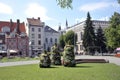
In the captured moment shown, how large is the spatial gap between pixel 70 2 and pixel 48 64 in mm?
18979

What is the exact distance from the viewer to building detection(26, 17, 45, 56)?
3711 inches

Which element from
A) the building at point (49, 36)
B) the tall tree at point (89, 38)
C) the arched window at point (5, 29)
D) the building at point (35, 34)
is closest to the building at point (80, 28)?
the building at point (49, 36)

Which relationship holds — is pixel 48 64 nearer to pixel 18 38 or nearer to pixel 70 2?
pixel 70 2


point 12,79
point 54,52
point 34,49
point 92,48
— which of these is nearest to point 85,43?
point 92,48

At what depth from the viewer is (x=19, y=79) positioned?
1877 cm

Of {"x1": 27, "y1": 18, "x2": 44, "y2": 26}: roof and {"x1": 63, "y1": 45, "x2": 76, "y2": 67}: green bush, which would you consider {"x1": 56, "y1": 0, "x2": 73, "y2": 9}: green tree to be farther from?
{"x1": 27, "y1": 18, "x2": 44, "y2": 26}: roof

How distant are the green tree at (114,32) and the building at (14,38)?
95.5ft

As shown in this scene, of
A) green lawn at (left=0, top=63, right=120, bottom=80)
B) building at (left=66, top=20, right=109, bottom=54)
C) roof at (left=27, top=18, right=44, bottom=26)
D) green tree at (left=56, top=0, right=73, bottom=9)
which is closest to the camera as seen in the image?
green tree at (left=56, top=0, right=73, bottom=9)

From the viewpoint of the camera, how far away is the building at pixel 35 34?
9425 centimetres

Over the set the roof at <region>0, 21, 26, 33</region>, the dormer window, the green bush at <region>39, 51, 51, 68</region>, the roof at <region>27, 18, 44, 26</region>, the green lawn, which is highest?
the roof at <region>27, 18, 44, 26</region>

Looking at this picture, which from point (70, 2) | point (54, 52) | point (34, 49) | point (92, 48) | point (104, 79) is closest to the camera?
point (70, 2)

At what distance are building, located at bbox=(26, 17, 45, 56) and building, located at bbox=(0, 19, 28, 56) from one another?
2623 millimetres

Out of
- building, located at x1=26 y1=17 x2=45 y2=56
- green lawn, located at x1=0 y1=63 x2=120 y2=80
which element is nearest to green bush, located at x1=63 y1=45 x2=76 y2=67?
green lawn, located at x1=0 y1=63 x2=120 y2=80

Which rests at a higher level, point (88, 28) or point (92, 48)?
point (88, 28)
